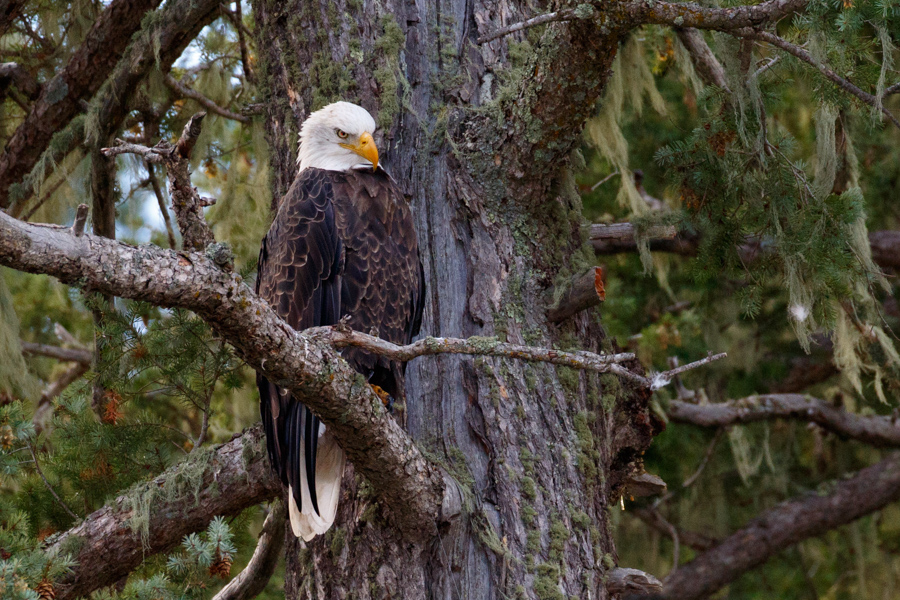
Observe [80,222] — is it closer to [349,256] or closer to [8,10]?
[349,256]

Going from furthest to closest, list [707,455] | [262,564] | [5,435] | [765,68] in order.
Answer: [707,455] < [262,564] < [765,68] < [5,435]

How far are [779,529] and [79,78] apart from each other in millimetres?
5112

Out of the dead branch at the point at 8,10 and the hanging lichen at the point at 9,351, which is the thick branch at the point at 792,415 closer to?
the hanging lichen at the point at 9,351

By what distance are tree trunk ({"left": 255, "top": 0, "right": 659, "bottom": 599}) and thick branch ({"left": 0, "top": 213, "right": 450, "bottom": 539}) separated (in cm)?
28

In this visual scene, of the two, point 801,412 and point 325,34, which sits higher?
point 325,34

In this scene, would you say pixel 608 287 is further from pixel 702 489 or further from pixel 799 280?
pixel 799 280

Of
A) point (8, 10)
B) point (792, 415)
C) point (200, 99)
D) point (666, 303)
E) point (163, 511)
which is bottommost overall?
point (792, 415)

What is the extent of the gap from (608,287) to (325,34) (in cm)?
355

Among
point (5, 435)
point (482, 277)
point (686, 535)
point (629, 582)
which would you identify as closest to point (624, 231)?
point (482, 277)

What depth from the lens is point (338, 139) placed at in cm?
346

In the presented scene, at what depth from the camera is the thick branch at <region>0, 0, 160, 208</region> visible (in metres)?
4.05

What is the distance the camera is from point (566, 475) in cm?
302

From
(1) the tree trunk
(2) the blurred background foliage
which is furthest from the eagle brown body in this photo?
(2) the blurred background foliage

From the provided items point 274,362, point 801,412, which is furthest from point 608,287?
point 274,362
